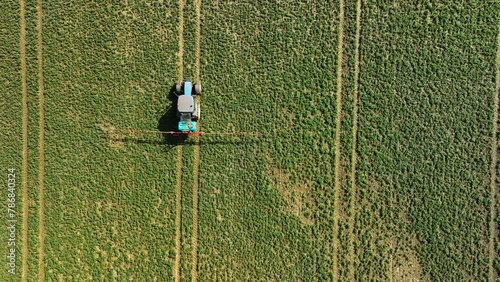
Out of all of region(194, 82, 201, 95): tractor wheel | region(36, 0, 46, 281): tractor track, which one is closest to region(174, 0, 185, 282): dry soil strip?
region(194, 82, 201, 95): tractor wheel

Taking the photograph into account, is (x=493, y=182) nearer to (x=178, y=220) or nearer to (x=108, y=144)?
(x=178, y=220)

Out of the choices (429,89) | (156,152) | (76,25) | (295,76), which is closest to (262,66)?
(295,76)

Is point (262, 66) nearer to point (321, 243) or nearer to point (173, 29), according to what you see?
point (173, 29)

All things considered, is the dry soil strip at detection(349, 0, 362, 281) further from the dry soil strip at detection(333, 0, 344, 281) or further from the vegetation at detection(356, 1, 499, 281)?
the dry soil strip at detection(333, 0, 344, 281)

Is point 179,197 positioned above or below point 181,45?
below

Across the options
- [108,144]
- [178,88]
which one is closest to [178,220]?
[108,144]

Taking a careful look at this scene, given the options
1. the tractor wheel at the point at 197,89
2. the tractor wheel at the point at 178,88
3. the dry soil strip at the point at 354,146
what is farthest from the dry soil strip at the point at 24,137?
the dry soil strip at the point at 354,146
